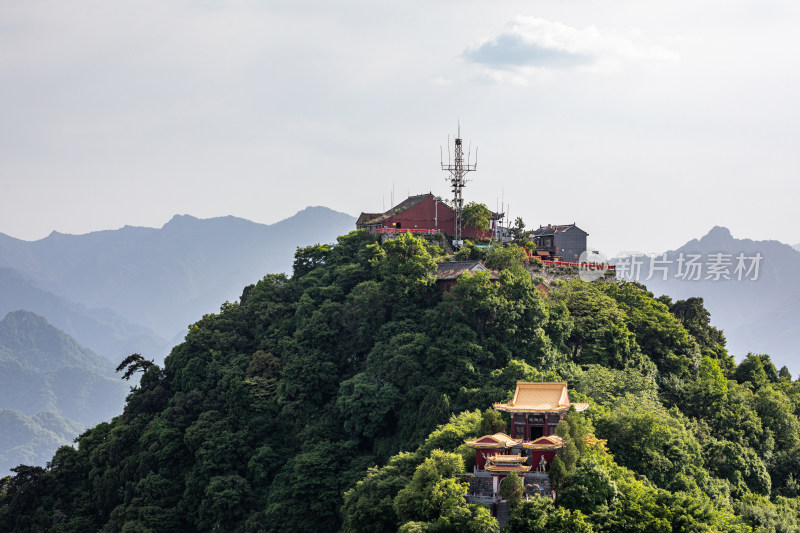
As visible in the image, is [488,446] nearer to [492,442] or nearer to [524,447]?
[492,442]

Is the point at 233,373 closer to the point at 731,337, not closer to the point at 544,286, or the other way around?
the point at 544,286

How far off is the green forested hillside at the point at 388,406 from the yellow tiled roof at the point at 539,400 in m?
0.57

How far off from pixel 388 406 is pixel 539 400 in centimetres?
954

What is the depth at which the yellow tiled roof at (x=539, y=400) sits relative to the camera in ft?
87.8

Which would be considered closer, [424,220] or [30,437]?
[424,220]

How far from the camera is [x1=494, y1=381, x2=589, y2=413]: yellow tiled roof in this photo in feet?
87.8

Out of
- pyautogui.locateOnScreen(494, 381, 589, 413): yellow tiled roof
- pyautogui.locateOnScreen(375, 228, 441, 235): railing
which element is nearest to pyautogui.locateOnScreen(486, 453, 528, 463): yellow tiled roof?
pyautogui.locateOnScreen(494, 381, 589, 413): yellow tiled roof

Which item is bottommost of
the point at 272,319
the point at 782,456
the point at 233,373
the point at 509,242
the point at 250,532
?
the point at 250,532

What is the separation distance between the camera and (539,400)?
27.6 m

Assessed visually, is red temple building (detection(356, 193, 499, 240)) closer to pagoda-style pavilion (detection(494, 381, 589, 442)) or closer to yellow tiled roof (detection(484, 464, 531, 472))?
pagoda-style pavilion (detection(494, 381, 589, 442))

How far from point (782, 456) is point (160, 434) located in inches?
1097

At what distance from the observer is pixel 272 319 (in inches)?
1759

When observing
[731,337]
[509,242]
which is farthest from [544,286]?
[731,337]

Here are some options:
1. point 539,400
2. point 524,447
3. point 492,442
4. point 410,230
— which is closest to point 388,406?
point 539,400
